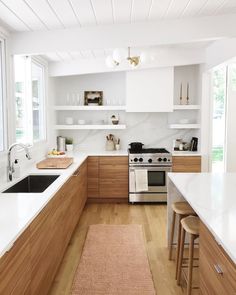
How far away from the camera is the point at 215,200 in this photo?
2.29m

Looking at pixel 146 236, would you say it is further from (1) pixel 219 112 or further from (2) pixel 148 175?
(1) pixel 219 112

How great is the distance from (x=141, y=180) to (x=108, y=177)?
1.85ft

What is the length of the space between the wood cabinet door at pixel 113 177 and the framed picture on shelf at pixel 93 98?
1.11m

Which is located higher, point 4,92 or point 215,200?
point 4,92

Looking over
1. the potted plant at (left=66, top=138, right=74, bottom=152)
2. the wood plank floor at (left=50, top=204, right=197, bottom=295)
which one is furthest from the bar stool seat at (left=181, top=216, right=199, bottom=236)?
the potted plant at (left=66, top=138, right=74, bottom=152)

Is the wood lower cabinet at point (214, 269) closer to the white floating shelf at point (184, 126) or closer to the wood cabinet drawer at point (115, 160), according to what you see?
the wood cabinet drawer at point (115, 160)

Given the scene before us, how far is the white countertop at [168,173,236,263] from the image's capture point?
64.2 inches

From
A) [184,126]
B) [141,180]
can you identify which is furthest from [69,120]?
[184,126]

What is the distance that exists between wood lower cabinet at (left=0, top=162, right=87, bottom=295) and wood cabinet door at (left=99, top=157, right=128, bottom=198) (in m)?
1.65

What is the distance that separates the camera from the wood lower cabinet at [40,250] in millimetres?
1655

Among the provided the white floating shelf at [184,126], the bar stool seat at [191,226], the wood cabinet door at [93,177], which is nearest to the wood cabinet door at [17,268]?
the bar stool seat at [191,226]

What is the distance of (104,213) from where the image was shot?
16.2ft

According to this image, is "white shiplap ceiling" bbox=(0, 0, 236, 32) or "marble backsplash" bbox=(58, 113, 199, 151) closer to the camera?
"white shiplap ceiling" bbox=(0, 0, 236, 32)

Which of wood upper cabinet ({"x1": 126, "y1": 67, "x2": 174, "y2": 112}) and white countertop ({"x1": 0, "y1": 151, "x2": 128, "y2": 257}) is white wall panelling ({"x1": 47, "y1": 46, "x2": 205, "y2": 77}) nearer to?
wood upper cabinet ({"x1": 126, "y1": 67, "x2": 174, "y2": 112})
